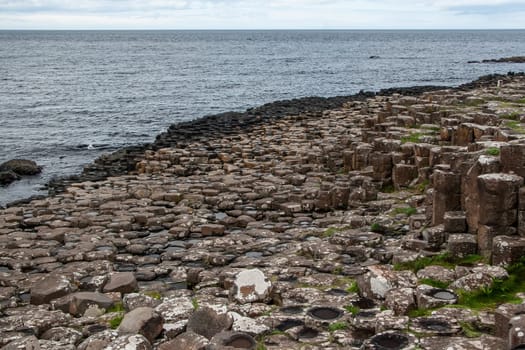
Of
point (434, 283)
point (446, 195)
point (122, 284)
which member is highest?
point (446, 195)

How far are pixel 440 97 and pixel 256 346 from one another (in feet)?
66.3

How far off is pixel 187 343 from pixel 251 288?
1.84 metres

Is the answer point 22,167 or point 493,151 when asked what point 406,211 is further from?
point 22,167

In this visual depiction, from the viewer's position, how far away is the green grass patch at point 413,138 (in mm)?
16266

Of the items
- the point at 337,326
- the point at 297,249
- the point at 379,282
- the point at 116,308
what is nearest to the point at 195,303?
the point at 116,308

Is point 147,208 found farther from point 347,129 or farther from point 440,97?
point 440,97

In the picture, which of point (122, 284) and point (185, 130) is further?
point (185, 130)

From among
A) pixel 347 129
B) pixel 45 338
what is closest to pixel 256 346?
pixel 45 338

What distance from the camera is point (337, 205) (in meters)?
14.5

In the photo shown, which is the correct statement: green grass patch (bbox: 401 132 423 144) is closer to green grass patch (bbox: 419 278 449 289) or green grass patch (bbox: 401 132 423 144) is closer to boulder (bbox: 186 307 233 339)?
green grass patch (bbox: 419 278 449 289)

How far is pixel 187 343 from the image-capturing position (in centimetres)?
619

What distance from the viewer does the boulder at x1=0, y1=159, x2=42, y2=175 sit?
24484 mm

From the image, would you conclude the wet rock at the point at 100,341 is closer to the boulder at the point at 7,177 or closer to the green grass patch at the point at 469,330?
the green grass patch at the point at 469,330

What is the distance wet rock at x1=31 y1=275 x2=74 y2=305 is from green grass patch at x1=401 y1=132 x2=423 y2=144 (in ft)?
32.9
